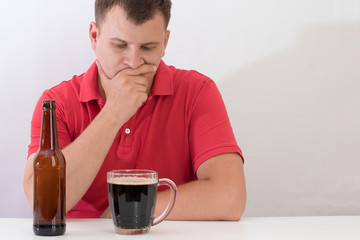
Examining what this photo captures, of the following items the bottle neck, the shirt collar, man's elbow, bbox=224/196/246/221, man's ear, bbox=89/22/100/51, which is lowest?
man's elbow, bbox=224/196/246/221

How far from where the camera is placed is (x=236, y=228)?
1.12 metres

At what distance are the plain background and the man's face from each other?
64 centimetres

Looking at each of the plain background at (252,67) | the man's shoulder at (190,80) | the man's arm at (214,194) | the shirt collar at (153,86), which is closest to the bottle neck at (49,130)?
the man's arm at (214,194)

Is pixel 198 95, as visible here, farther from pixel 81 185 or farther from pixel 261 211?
pixel 261 211

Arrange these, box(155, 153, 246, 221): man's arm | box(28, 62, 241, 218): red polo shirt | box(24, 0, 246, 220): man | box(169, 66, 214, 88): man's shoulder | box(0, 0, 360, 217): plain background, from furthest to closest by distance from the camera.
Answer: box(0, 0, 360, 217): plain background < box(169, 66, 214, 88): man's shoulder < box(28, 62, 241, 218): red polo shirt < box(24, 0, 246, 220): man < box(155, 153, 246, 221): man's arm

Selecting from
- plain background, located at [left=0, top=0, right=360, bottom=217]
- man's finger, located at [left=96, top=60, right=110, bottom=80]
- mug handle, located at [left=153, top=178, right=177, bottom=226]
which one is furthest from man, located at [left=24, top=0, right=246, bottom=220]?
plain background, located at [left=0, top=0, right=360, bottom=217]

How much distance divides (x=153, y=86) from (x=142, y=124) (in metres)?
0.14

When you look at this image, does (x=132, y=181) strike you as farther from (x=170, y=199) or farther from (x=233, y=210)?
(x=233, y=210)

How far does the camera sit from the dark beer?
0.99m

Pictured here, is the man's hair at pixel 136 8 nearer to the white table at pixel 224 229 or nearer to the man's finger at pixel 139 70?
the man's finger at pixel 139 70

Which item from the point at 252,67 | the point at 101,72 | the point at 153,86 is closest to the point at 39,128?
the point at 101,72

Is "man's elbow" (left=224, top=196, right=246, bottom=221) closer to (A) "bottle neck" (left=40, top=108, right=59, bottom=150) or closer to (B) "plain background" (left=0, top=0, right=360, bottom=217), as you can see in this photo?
(A) "bottle neck" (left=40, top=108, right=59, bottom=150)

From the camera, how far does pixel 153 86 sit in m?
1.64

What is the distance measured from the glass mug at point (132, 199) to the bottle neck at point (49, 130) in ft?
0.45
